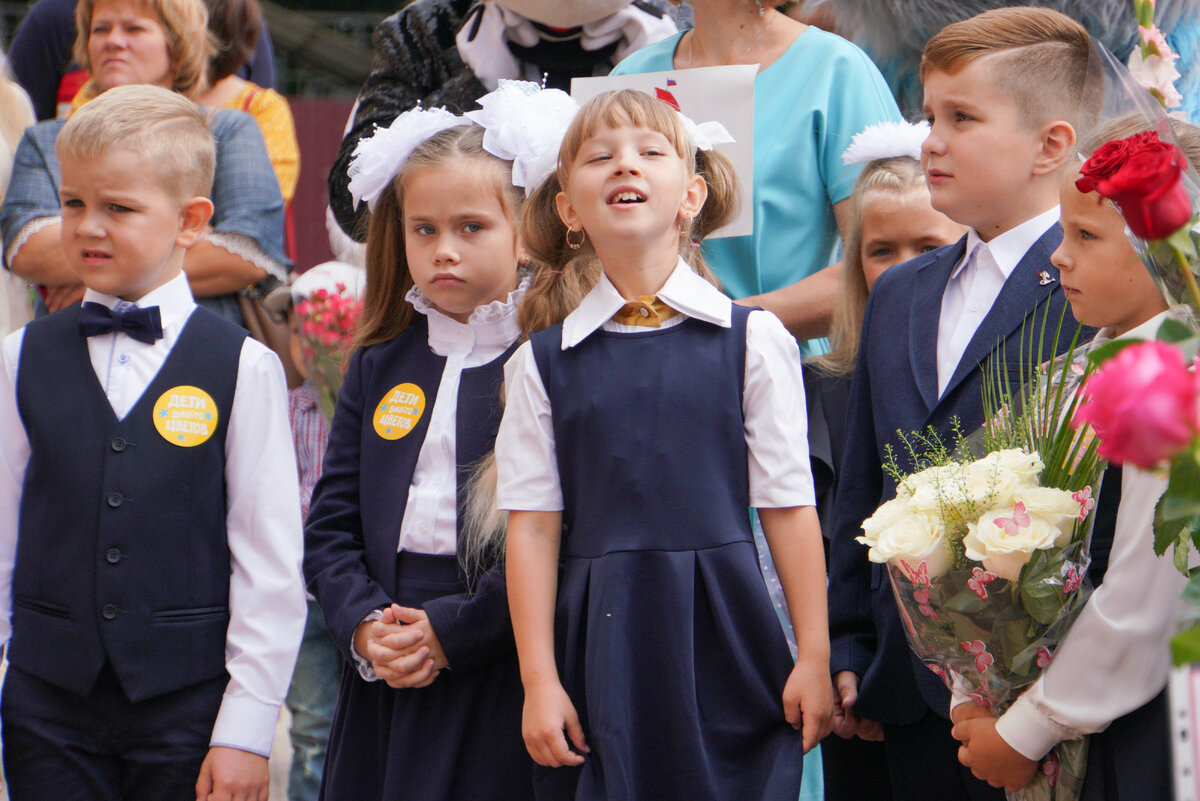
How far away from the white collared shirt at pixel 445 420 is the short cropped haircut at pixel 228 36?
4.98 feet

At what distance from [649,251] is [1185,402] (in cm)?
134

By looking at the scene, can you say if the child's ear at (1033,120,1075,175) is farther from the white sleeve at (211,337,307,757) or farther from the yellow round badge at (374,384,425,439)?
the white sleeve at (211,337,307,757)

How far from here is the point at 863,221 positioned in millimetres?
2766

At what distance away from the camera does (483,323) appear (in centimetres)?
254

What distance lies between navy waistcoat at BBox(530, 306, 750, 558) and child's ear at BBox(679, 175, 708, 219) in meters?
0.23

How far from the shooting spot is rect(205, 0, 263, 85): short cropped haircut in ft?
12.4

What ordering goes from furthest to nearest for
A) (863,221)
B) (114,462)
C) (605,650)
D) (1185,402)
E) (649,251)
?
(863,221) < (114,462) < (649,251) < (605,650) < (1185,402)

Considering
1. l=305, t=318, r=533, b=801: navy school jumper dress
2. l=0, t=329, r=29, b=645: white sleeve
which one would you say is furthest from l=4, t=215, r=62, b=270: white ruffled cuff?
l=305, t=318, r=533, b=801: navy school jumper dress

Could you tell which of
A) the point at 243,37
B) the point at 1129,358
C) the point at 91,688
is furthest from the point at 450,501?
the point at 243,37

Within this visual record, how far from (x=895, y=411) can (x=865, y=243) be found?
1.96 ft

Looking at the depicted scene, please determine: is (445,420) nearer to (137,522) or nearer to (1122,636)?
(137,522)

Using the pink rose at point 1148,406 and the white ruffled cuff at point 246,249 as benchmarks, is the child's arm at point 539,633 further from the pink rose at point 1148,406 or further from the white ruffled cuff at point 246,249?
the white ruffled cuff at point 246,249

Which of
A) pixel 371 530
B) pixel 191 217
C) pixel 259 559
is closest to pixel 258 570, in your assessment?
pixel 259 559

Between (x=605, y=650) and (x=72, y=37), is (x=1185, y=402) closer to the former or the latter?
(x=605, y=650)
